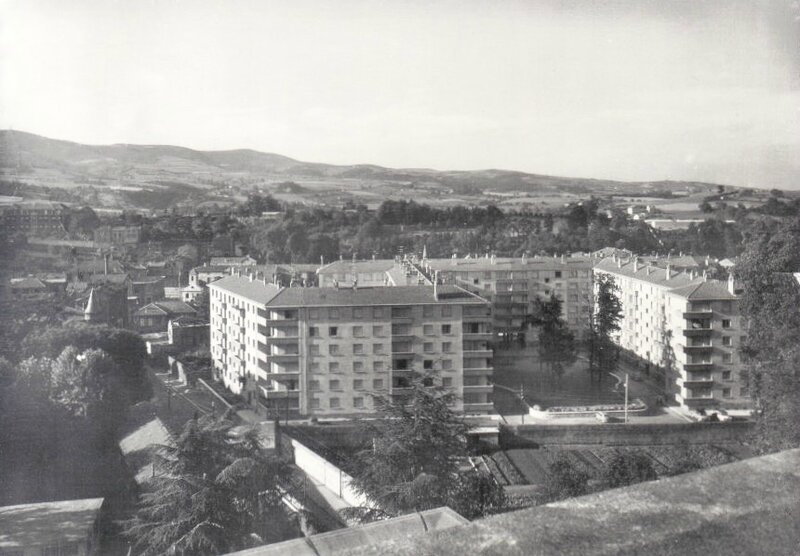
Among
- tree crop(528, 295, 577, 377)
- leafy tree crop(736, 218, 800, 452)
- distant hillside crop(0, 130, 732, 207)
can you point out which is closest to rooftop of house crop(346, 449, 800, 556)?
leafy tree crop(736, 218, 800, 452)

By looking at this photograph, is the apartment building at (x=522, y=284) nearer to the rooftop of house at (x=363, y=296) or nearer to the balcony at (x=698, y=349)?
the balcony at (x=698, y=349)

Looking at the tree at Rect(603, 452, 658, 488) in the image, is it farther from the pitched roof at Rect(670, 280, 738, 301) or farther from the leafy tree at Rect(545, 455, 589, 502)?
the pitched roof at Rect(670, 280, 738, 301)

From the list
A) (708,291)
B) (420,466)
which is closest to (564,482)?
(420,466)

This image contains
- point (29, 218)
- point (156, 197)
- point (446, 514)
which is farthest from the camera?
point (156, 197)

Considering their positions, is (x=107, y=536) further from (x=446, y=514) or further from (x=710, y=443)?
(x=710, y=443)

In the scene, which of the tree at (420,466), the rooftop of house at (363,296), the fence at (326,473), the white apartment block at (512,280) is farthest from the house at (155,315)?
the tree at (420,466)

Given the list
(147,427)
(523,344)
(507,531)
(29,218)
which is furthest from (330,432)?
(507,531)
